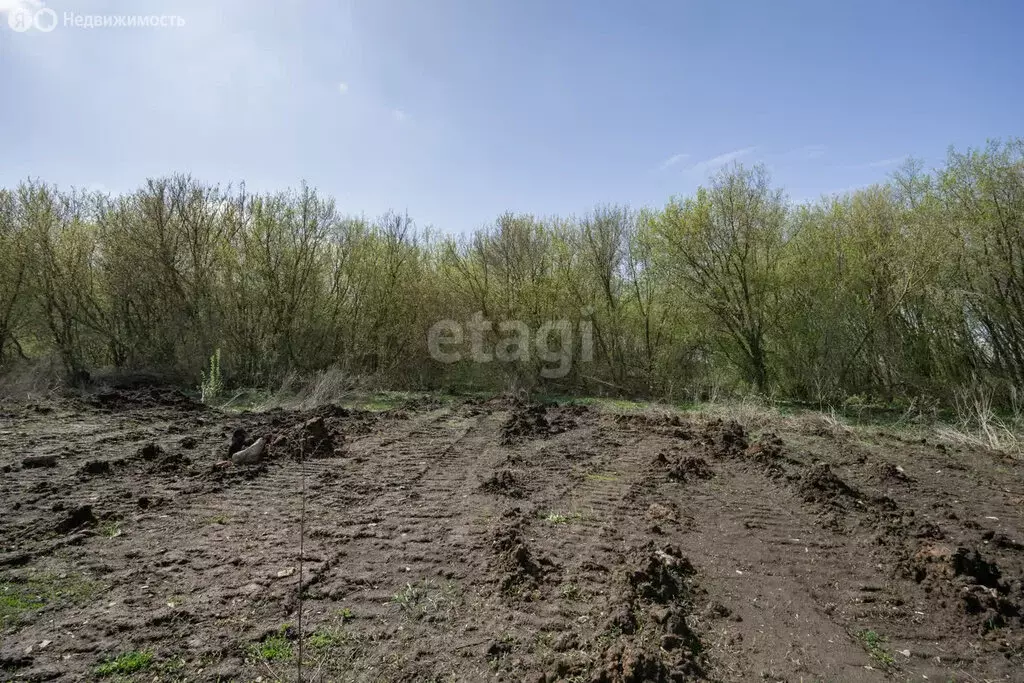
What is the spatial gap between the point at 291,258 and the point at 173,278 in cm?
323

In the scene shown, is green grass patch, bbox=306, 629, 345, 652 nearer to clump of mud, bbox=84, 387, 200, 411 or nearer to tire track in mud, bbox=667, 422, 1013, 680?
tire track in mud, bbox=667, 422, 1013, 680

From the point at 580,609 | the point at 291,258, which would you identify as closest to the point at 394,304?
the point at 291,258

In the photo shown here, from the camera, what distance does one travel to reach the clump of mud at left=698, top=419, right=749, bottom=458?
757 cm

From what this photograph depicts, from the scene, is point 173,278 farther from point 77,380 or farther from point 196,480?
point 196,480

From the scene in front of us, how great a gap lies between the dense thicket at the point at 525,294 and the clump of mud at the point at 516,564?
38.1 feet

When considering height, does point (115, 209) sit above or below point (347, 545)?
above

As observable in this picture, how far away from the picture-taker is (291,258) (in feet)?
54.9

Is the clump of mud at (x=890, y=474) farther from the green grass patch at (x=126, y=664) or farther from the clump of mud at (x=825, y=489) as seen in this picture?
the green grass patch at (x=126, y=664)

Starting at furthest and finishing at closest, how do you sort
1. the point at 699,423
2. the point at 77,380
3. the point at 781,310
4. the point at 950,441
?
the point at 781,310
the point at 77,380
the point at 699,423
the point at 950,441

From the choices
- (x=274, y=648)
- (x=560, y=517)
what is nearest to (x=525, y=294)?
(x=560, y=517)

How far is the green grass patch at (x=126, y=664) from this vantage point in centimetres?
271

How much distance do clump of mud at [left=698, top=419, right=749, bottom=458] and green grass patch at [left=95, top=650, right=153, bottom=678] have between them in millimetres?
6449

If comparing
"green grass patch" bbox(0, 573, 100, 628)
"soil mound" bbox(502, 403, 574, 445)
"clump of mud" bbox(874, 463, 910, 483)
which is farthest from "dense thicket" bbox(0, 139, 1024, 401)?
"green grass patch" bbox(0, 573, 100, 628)

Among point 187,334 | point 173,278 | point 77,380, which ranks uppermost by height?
point 173,278
